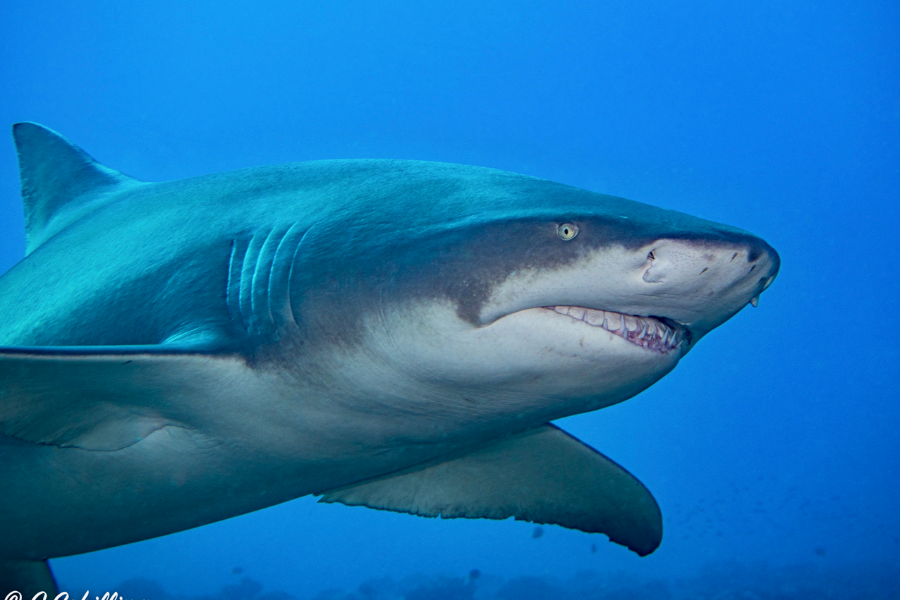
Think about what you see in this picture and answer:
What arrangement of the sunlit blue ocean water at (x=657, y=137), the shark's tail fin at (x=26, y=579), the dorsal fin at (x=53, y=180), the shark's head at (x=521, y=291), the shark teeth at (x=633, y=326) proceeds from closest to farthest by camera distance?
the shark's head at (x=521, y=291), the shark teeth at (x=633, y=326), the shark's tail fin at (x=26, y=579), the dorsal fin at (x=53, y=180), the sunlit blue ocean water at (x=657, y=137)

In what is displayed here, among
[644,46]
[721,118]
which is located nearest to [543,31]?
[644,46]

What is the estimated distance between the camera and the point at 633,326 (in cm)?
165

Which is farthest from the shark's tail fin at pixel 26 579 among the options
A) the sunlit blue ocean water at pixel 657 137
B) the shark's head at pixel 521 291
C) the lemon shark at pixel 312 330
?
the sunlit blue ocean water at pixel 657 137

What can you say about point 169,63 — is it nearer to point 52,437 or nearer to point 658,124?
point 658,124

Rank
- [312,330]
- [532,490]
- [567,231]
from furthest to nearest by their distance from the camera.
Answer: [532,490] < [312,330] < [567,231]

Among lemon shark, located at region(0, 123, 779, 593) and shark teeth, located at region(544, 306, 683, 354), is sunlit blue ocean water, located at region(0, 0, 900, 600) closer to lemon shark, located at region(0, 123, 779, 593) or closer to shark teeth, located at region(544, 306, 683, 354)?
lemon shark, located at region(0, 123, 779, 593)

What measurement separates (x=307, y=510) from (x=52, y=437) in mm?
81211

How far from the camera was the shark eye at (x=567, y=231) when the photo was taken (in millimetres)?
1496

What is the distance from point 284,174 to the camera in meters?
2.49

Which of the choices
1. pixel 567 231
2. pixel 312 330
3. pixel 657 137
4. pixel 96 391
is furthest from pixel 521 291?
pixel 657 137

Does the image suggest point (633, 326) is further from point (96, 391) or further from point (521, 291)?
point (96, 391)

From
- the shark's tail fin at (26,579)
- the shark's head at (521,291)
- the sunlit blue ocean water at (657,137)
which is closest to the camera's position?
the shark's head at (521,291)

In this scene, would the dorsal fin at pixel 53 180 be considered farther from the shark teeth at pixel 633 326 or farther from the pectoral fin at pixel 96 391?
the shark teeth at pixel 633 326

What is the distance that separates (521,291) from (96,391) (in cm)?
156
